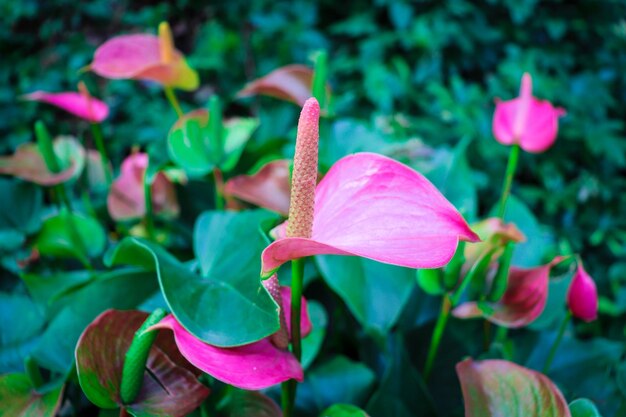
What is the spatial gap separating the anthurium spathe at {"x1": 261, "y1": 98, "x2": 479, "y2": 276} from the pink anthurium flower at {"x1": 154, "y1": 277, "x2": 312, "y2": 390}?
59mm

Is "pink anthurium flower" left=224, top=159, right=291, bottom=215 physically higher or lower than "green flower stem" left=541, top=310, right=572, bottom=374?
higher

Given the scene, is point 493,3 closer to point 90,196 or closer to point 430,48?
point 430,48

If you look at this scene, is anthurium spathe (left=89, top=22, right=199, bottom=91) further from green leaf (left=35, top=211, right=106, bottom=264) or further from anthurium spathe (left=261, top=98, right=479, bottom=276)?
anthurium spathe (left=261, top=98, right=479, bottom=276)

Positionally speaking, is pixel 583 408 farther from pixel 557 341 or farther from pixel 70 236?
pixel 70 236

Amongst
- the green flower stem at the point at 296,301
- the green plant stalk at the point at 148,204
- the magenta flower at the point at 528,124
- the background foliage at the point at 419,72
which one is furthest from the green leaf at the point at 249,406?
the background foliage at the point at 419,72

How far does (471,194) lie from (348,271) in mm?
177

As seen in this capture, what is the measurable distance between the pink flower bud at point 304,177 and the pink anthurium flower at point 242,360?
0.08 meters

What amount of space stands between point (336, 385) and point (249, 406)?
14cm

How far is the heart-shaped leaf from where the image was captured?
13.7 inches

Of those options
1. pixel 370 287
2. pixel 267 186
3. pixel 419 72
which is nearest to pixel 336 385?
A: pixel 370 287

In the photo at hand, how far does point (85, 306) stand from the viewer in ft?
1.46

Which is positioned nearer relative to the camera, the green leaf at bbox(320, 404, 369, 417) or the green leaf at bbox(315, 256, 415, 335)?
the green leaf at bbox(320, 404, 369, 417)

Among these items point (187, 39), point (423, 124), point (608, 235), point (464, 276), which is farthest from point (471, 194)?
point (187, 39)

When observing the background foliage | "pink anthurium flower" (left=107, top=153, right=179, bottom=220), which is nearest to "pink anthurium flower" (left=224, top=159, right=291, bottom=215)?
"pink anthurium flower" (left=107, top=153, right=179, bottom=220)
